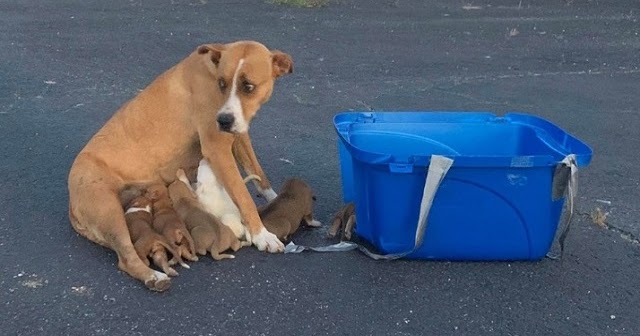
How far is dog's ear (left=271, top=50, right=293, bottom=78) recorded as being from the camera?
492 cm

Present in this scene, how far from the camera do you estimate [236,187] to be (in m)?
4.91

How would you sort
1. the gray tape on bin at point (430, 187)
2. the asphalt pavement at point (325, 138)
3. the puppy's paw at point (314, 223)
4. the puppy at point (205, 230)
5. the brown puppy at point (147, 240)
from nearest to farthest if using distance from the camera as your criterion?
the asphalt pavement at point (325, 138), the gray tape on bin at point (430, 187), the brown puppy at point (147, 240), the puppy at point (205, 230), the puppy's paw at point (314, 223)

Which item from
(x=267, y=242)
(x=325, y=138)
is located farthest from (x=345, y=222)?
(x=325, y=138)

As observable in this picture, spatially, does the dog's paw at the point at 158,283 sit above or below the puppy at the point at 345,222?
above

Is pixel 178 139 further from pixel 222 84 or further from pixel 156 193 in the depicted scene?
pixel 222 84

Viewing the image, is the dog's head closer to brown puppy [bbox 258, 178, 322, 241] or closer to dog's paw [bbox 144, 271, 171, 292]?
brown puppy [bbox 258, 178, 322, 241]

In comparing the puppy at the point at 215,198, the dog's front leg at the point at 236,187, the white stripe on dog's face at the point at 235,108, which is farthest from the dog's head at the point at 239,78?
the puppy at the point at 215,198

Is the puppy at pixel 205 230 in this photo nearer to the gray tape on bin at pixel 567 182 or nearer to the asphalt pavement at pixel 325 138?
the asphalt pavement at pixel 325 138

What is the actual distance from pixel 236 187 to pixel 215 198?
17cm

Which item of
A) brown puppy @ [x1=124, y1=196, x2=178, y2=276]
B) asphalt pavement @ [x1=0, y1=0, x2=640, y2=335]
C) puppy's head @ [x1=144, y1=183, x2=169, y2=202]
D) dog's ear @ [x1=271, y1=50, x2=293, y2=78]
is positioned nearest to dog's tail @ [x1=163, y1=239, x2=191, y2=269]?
brown puppy @ [x1=124, y1=196, x2=178, y2=276]

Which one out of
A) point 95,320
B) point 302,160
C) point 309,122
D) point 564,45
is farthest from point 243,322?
point 564,45

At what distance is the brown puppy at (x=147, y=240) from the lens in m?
4.46

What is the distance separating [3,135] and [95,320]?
3.36 metres

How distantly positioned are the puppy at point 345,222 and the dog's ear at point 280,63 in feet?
2.91
